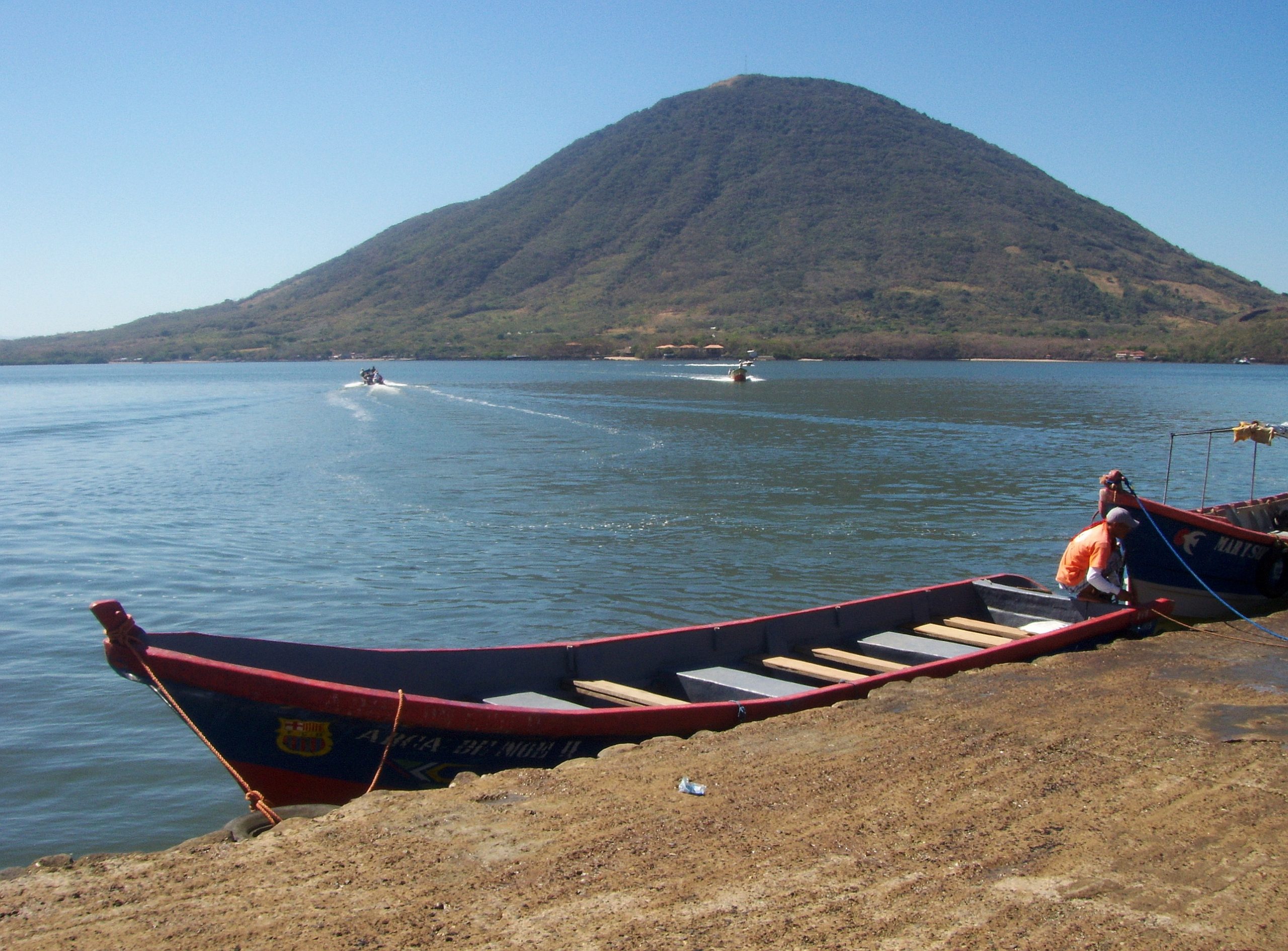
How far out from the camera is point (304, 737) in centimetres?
619

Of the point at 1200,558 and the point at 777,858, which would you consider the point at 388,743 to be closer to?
the point at 777,858

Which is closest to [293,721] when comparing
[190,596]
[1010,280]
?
[190,596]

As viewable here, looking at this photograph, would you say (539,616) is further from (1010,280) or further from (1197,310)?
(1197,310)

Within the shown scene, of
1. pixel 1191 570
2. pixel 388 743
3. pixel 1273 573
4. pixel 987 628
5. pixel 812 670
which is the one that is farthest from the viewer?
pixel 1273 573

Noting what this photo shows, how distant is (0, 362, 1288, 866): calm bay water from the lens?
9.67 m

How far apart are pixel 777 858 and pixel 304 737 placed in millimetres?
3039

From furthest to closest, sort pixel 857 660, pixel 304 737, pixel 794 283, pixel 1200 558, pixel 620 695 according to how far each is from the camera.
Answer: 1. pixel 794 283
2. pixel 1200 558
3. pixel 857 660
4. pixel 620 695
5. pixel 304 737

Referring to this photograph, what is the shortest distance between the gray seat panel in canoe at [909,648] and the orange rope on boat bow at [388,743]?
16.6ft

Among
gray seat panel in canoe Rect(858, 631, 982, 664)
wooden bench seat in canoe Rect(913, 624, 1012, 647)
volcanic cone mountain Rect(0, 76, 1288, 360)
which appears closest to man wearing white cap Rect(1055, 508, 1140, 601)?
wooden bench seat in canoe Rect(913, 624, 1012, 647)

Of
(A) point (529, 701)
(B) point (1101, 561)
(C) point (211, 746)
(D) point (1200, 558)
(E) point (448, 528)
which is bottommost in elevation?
(E) point (448, 528)

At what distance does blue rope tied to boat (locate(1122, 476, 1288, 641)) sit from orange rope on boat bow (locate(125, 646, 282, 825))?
8704 millimetres

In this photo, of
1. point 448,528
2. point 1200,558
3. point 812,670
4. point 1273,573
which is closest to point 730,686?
point 812,670

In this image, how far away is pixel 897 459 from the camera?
32.5 meters

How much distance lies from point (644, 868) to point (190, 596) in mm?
11648
